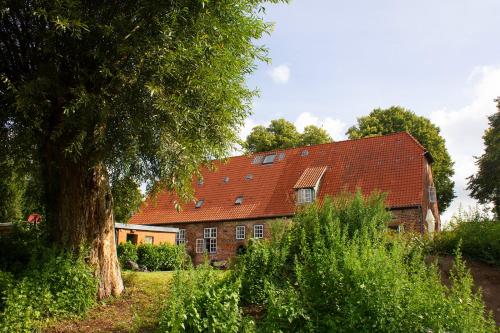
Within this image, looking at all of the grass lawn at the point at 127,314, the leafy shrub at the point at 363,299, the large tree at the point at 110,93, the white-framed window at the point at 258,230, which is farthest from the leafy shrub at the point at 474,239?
the white-framed window at the point at 258,230

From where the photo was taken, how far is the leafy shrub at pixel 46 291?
8.46 metres

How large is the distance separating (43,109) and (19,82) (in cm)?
108

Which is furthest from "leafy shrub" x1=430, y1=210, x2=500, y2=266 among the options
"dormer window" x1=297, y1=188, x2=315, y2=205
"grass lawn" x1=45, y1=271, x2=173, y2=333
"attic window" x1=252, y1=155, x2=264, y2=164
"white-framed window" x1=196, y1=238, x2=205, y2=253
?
"attic window" x1=252, y1=155, x2=264, y2=164

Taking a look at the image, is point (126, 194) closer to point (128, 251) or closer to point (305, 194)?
point (128, 251)

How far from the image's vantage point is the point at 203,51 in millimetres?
9188

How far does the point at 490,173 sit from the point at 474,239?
22.5 meters

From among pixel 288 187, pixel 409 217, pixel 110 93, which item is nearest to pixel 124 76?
pixel 110 93

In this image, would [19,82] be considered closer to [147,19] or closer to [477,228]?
[147,19]

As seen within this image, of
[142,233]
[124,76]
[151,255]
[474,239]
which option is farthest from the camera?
[142,233]

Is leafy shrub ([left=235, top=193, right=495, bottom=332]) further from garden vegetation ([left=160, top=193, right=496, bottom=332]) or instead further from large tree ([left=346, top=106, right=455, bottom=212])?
large tree ([left=346, top=106, right=455, bottom=212])

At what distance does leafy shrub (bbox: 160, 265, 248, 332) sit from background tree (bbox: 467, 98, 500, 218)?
2772cm

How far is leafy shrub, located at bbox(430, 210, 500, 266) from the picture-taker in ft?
35.7

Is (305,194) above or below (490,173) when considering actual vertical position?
below

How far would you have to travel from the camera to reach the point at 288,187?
32.4 metres
